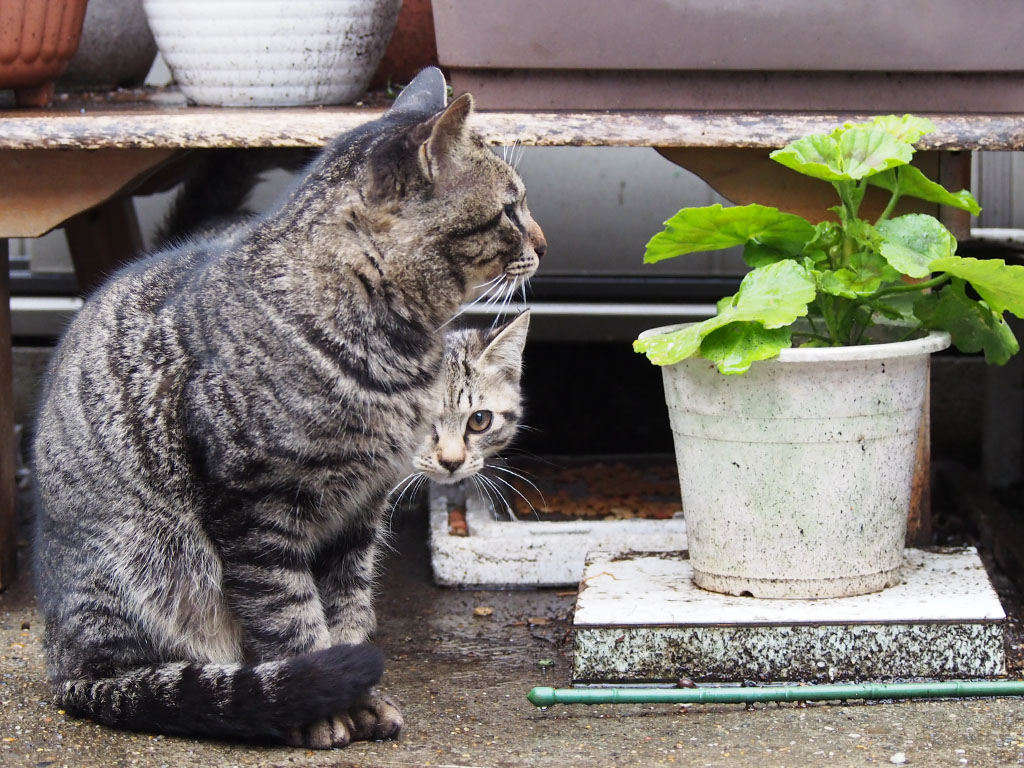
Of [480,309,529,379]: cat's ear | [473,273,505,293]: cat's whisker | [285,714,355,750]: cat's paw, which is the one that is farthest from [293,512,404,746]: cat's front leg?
[480,309,529,379]: cat's ear

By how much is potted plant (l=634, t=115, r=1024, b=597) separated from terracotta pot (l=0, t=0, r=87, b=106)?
1479 millimetres

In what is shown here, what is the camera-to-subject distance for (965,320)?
2.36 meters

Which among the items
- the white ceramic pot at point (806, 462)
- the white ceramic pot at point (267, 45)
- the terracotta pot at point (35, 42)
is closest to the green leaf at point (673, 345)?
the white ceramic pot at point (806, 462)

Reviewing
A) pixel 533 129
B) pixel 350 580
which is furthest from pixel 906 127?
pixel 350 580

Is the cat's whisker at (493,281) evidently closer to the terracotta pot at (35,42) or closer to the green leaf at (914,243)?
the green leaf at (914,243)

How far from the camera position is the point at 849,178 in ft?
7.09

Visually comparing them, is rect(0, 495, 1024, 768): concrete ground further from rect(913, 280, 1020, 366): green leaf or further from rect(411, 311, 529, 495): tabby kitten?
rect(913, 280, 1020, 366): green leaf

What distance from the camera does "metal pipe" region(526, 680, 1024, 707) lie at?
2121mm

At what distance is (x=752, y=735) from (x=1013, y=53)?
4.92ft

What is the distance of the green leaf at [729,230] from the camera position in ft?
7.43

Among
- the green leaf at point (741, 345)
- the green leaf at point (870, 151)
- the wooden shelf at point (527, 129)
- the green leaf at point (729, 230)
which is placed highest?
the wooden shelf at point (527, 129)

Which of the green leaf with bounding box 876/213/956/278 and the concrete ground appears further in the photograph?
the green leaf with bounding box 876/213/956/278

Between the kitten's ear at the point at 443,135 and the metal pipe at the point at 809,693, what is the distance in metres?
0.96

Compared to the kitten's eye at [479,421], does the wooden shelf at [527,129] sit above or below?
above
